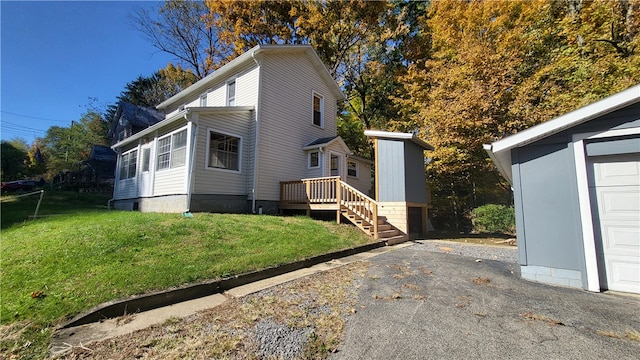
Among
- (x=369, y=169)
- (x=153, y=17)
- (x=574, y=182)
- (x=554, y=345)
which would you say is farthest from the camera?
(x=153, y=17)

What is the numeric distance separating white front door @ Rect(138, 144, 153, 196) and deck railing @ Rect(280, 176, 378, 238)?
5.39m

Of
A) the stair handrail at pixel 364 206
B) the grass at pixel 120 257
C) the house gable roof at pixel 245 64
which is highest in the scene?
the house gable roof at pixel 245 64

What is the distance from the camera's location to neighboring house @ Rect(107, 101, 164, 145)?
21.7 metres

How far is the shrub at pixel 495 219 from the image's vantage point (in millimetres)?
11859

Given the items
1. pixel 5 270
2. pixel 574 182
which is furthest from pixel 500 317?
pixel 5 270

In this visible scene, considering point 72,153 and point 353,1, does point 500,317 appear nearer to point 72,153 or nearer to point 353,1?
point 353,1

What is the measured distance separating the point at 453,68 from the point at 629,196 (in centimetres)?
1142

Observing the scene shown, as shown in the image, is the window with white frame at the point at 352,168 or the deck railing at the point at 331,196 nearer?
the deck railing at the point at 331,196

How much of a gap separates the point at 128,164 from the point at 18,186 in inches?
640

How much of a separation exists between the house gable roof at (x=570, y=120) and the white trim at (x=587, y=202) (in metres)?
0.28

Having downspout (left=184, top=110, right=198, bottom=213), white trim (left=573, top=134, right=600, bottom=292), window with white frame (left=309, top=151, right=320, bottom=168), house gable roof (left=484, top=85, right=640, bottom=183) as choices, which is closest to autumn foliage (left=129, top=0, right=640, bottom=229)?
window with white frame (left=309, top=151, right=320, bottom=168)

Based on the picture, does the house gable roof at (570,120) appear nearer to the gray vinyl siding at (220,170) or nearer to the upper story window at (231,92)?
the gray vinyl siding at (220,170)

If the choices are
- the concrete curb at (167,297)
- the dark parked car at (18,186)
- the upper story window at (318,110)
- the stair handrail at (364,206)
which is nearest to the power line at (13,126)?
the dark parked car at (18,186)

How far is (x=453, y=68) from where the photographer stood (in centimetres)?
1347
